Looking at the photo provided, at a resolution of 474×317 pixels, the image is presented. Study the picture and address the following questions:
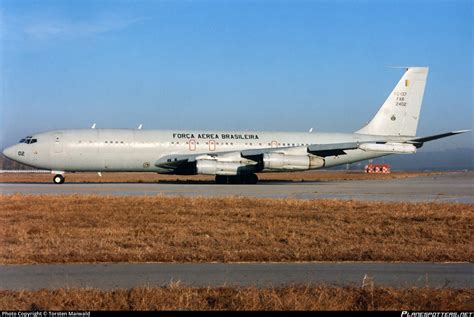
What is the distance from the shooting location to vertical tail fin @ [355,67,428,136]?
4141 centimetres

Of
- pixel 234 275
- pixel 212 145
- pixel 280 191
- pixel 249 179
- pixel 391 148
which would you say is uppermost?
pixel 391 148

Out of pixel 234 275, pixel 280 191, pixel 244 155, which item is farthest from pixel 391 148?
pixel 234 275

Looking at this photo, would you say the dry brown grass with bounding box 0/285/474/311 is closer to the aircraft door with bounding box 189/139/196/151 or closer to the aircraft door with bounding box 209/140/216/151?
the aircraft door with bounding box 189/139/196/151

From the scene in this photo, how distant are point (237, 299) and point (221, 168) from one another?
28245mm

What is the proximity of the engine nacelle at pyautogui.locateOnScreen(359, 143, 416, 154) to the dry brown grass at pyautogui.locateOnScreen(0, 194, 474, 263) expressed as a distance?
16.2 meters

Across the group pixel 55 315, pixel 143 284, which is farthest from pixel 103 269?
pixel 55 315

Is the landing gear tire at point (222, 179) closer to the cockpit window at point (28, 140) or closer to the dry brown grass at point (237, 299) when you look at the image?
the cockpit window at point (28, 140)

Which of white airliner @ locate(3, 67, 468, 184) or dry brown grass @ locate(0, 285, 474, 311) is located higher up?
white airliner @ locate(3, 67, 468, 184)

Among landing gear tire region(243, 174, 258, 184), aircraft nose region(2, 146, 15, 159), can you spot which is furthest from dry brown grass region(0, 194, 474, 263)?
landing gear tire region(243, 174, 258, 184)

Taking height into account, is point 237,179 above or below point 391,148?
below

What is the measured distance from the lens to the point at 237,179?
37.6 metres

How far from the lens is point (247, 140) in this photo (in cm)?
3847

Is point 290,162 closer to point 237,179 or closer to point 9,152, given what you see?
point 237,179

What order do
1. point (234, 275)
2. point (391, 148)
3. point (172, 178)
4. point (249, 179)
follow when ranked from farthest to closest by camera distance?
1. point (172, 178)
2. point (249, 179)
3. point (391, 148)
4. point (234, 275)
